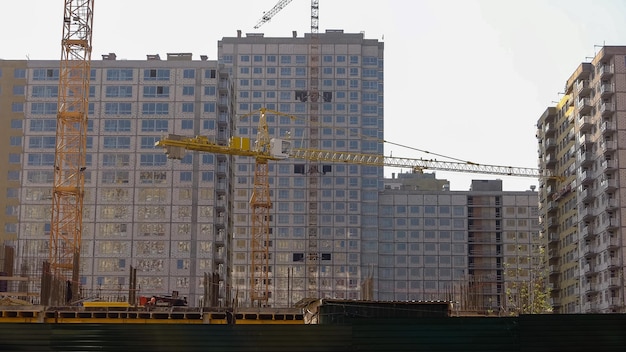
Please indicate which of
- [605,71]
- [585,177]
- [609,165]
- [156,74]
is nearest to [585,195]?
[585,177]

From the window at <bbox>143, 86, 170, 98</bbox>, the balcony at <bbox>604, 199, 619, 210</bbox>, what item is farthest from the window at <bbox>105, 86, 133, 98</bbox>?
the balcony at <bbox>604, 199, 619, 210</bbox>

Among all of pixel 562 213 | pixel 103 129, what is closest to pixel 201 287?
pixel 103 129

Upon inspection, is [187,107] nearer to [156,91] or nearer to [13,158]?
[156,91]

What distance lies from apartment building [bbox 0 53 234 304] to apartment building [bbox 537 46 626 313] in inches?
2139

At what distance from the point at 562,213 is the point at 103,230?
7466 centimetres

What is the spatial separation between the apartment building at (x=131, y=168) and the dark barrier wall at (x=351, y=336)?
370 ft

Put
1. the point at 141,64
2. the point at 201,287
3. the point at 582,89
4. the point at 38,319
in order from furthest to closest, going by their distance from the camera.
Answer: the point at 141,64, the point at 201,287, the point at 582,89, the point at 38,319

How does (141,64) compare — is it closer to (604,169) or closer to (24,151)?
(24,151)

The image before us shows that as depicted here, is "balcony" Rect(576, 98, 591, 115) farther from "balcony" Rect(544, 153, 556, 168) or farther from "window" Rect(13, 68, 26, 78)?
"window" Rect(13, 68, 26, 78)

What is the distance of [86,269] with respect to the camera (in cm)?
15712

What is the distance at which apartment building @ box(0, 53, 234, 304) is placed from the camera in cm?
15725

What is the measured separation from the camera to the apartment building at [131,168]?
15725cm

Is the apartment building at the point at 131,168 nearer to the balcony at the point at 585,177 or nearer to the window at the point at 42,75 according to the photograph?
the window at the point at 42,75

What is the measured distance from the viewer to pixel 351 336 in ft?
138
